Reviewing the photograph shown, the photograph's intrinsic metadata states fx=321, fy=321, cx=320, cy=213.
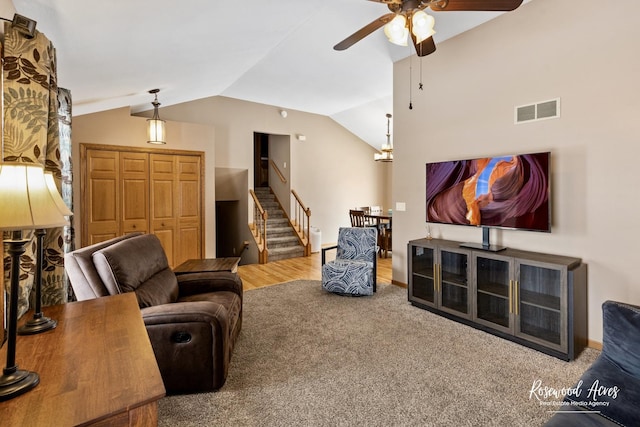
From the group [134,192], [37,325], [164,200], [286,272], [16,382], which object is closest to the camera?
[16,382]

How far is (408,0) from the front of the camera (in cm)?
223

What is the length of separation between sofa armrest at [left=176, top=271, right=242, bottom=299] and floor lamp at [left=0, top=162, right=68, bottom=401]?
6.27 feet

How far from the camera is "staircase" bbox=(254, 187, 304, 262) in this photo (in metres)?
6.78

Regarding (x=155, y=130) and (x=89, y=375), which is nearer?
(x=89, y=375)

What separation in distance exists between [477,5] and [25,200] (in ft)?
8.85

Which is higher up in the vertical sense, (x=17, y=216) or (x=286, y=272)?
(x=17, y=216)

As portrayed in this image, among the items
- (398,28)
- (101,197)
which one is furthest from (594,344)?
(101,197)

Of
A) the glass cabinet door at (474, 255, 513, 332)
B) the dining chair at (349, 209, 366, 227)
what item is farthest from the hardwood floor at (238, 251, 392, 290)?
the glass cabinet door at (474, 255, 513, 332)

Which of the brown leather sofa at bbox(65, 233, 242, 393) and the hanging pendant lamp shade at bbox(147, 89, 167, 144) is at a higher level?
the hanging pendant lamp shade at bbox(147, 89, 167, 144)

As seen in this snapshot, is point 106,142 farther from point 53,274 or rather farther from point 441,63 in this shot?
point 441,63

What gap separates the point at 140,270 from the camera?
7.86 ft

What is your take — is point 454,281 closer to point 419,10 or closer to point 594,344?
point 594,344

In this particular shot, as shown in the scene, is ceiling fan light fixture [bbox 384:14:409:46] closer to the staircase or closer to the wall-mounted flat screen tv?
the wall-mounted flat screen tv

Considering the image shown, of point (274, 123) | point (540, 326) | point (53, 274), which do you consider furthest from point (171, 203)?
point (540, 326)
